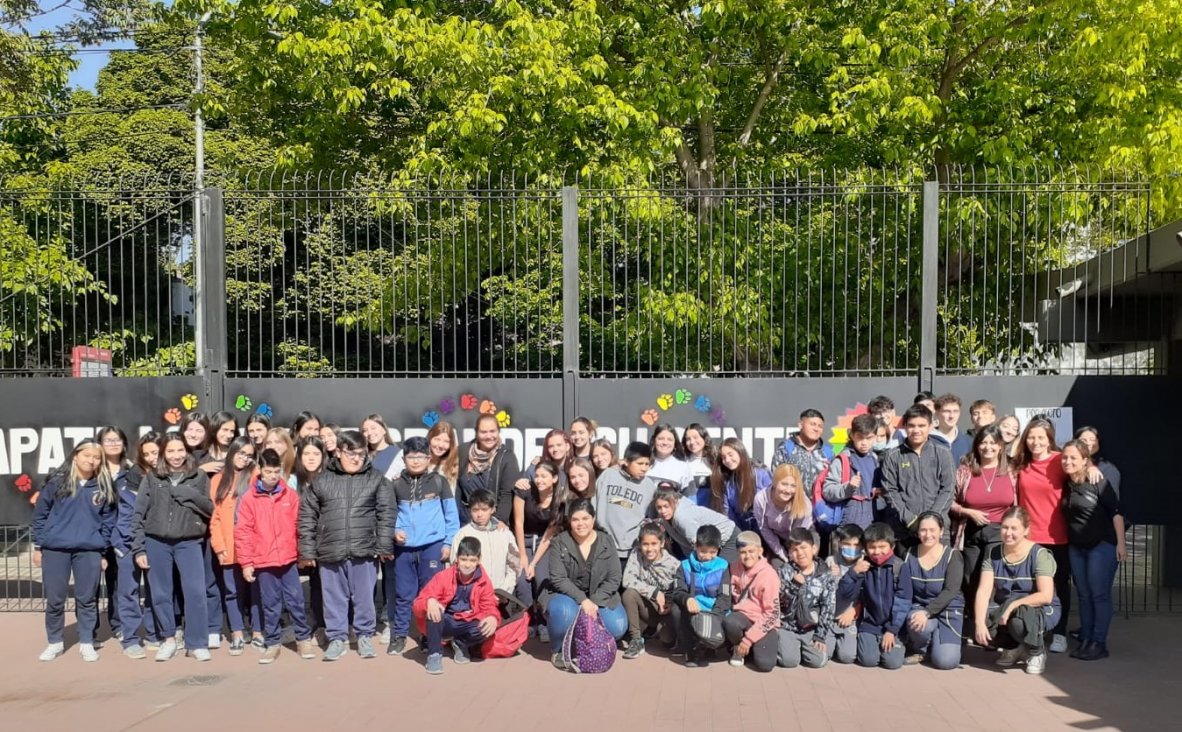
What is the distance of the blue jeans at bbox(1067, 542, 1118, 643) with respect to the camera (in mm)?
7352

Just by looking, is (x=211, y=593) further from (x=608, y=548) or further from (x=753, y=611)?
(x=753, y=611)

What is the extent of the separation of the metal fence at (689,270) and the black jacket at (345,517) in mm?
1665

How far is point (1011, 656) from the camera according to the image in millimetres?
7023

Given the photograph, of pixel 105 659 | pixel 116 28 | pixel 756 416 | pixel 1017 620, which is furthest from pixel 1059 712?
pixel 116 28

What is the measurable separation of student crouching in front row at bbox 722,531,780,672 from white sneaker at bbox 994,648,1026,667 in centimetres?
147

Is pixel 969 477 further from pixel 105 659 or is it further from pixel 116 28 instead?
pixel 116 28

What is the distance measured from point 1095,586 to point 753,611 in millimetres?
2403

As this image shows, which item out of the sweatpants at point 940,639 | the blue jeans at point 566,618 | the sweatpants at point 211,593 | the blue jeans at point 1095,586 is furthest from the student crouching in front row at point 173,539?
the blue jeans at point 1095,586

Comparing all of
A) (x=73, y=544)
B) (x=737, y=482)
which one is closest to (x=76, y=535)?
(x=73, y=544)

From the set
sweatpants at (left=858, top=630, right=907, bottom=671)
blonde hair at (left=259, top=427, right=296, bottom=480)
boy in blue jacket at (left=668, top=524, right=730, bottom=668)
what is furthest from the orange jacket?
sweatpants at (left=858, top=630, right=907, bottom=671)

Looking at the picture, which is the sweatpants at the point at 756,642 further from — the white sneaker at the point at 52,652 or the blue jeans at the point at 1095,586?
the white sneaker at the point at 52,652

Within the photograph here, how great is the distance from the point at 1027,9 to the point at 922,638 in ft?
27.0

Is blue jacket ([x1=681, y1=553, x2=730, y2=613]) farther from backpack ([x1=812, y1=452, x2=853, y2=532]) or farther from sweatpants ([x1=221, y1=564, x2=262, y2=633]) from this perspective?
sweatpants ([x1=221, y1=564, x2=262, y2=633])

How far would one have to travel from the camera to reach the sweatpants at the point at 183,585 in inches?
290
